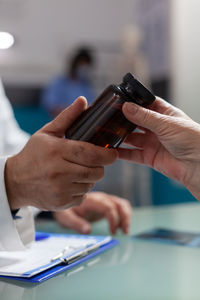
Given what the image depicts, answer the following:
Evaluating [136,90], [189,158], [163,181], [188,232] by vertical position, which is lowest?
[163,181]

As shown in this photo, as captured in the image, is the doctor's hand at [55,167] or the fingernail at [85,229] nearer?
the doctor's hand at [55,167]

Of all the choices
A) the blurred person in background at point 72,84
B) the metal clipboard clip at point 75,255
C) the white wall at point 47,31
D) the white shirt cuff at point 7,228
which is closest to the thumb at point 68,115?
the white shirt cuff at point 7,228

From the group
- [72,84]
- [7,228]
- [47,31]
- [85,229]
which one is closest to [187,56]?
[72,84]

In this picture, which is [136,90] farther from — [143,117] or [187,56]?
[187,56]

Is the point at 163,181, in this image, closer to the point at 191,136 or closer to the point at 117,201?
the point at 117,201

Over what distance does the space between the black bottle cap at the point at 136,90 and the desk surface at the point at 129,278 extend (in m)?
0.31

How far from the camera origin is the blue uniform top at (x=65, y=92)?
132 inches

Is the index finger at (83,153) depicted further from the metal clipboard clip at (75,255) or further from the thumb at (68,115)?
the metal clipboard clip at (75,255)

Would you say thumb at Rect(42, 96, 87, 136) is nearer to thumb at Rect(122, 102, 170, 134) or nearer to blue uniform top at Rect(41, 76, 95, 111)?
thumb at Rect(122, 102, 170, 134)

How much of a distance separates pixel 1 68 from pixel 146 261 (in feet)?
11.1

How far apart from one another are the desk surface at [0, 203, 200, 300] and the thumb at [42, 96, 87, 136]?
→ 266 mm

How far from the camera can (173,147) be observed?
725 mm

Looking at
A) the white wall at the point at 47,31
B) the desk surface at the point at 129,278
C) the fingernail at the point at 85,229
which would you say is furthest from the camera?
the white wall at the point at 47,31

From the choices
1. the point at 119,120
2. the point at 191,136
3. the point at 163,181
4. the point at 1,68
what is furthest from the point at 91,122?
the point at 1,68
